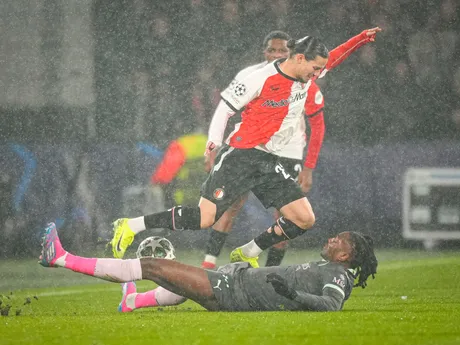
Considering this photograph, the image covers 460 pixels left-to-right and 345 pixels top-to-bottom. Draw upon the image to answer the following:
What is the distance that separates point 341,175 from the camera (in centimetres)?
1023

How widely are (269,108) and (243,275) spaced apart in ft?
5.18

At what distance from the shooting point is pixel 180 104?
10.9 metres

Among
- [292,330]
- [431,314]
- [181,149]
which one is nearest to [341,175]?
[181,149]

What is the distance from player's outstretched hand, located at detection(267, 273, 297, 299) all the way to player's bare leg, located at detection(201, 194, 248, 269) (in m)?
2.31

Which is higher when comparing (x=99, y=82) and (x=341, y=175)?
(x=99, y=82)

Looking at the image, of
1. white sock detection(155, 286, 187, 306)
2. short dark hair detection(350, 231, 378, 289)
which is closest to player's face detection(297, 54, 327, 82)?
short dark hair detection(350, 231, 378, 289)

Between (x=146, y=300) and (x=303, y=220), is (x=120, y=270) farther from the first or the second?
(x=303, y=220)

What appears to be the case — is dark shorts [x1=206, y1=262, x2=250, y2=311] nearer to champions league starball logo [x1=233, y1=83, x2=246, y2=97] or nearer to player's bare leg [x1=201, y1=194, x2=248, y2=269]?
champions league starball logo [x1=233, y1=83, x2=246, y2=97]

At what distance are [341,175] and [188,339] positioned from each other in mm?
5975

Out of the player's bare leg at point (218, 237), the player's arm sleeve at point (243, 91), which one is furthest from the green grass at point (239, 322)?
the player's arm sleeve at point (243, 91)

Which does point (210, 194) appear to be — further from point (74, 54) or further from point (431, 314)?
point (74, 54)

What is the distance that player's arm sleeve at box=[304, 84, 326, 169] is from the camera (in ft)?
24.1

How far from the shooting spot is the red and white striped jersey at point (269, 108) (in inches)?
254

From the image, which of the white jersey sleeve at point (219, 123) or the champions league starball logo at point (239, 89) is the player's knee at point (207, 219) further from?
the champions league starball logo at point (239, 89)
